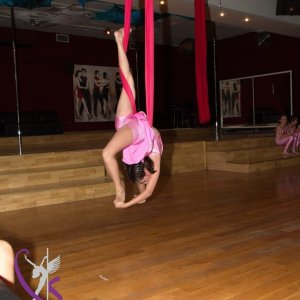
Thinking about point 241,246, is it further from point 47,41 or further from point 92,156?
point 47,41

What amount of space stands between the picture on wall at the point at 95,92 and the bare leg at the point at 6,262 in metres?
8.24

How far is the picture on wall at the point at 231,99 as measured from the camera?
959 cm

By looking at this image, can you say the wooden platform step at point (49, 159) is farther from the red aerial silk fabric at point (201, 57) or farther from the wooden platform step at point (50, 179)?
the red aerial silk fabric at point (201, 57)

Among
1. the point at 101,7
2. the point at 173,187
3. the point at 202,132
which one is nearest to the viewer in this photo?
the point at 173,187

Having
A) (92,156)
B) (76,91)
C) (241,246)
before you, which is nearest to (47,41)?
(76,91)

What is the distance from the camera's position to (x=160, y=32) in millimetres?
9133

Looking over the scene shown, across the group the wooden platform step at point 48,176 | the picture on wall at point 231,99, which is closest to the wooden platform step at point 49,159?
the wooden platform step at point 48,176

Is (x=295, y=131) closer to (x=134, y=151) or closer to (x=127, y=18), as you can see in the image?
(x=134, y=151)

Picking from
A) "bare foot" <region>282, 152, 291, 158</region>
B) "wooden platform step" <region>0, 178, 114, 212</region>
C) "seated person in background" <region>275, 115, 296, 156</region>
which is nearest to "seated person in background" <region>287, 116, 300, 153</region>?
"seated person in background" <region>275, 115, 296, 156</region>

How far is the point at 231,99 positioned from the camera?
381 inches

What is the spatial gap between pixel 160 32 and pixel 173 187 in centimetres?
546

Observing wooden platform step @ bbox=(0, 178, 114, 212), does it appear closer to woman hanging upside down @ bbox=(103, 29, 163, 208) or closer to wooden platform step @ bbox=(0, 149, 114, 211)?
wooden platform step @ bbox=(0, 149, 114, 211)

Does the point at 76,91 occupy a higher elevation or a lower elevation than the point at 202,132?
higher

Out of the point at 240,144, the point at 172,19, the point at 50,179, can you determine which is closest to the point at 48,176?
the point at 50,179
